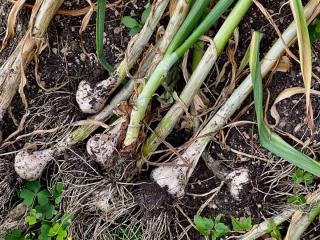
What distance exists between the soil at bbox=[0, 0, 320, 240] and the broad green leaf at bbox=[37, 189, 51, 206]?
4 cm

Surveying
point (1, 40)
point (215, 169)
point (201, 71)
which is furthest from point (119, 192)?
point (1, 40)

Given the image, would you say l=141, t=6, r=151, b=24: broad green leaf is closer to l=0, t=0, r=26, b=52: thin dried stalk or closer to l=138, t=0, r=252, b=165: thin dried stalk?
l=138, t=0, r=252, b=165: thin dried stalk

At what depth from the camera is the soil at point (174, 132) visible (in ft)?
4.18

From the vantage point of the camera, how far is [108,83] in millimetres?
1290

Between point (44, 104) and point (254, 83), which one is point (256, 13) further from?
point (44, 104)

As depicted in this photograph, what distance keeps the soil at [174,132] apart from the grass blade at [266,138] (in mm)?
92

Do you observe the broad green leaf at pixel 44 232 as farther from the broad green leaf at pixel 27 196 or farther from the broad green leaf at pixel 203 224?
the broad green leaf at pixel 203 224

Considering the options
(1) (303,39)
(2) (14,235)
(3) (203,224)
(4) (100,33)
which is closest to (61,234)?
(2) (14,235)

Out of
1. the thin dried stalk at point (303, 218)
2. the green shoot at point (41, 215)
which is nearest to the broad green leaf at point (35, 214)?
the green shoot at point (41, 215)

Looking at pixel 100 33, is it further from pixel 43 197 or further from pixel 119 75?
pixel 43 197

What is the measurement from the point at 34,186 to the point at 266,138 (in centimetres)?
60

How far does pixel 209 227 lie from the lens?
1.30m

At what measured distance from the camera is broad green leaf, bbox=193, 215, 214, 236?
1299mm

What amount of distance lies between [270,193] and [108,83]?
0.46 meters
